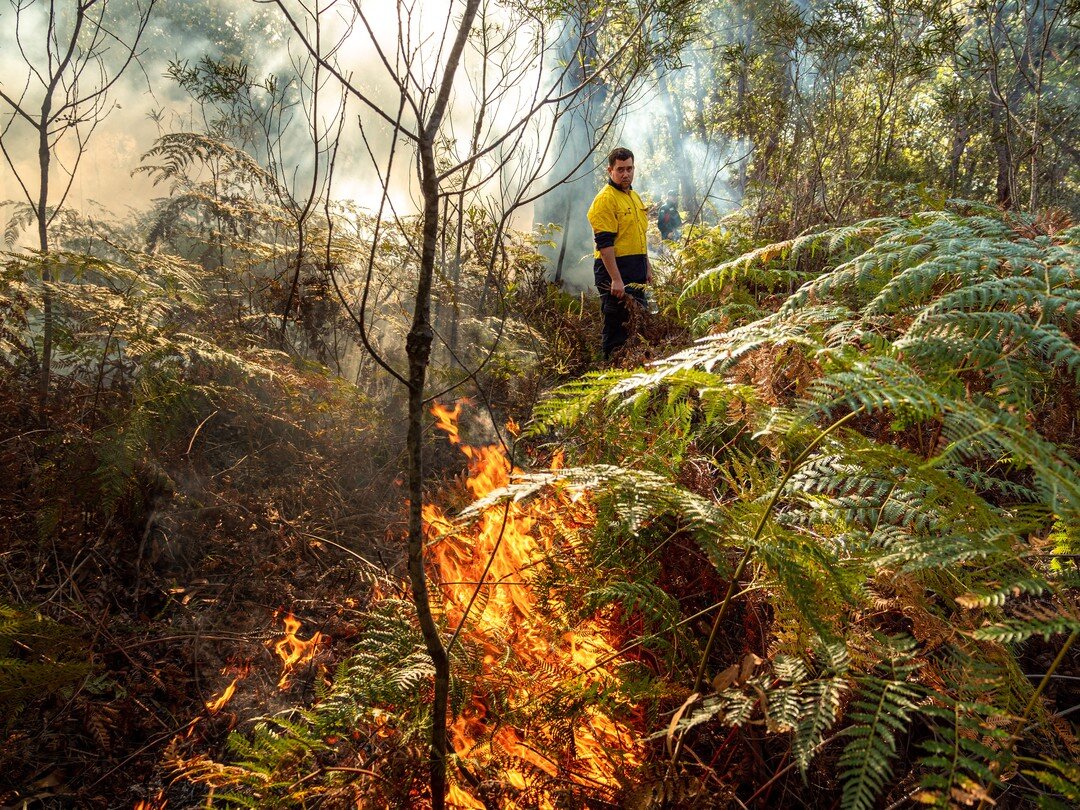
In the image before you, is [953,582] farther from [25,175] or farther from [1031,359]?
[25,175]

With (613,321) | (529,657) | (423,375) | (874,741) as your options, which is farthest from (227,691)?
(613,321)

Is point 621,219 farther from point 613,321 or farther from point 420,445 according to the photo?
point 420,445

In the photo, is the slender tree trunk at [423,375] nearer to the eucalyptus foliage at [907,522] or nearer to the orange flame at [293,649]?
the eucalyptus foliage at [907,522]

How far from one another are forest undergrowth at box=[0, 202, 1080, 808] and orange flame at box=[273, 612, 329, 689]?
2 centimetres

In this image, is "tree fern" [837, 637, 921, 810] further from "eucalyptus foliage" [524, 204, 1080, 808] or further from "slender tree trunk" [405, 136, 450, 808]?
"slender tree trunk" [405, 136, 450, 808]

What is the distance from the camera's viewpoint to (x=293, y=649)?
262 cm

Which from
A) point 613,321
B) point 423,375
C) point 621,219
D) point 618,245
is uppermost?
point 621,219

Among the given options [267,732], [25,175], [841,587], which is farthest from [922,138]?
[25,175]

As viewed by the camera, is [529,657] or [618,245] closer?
[529,657]

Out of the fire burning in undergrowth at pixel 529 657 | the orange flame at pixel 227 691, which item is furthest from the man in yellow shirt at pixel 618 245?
the orange flame at pixel 227 691

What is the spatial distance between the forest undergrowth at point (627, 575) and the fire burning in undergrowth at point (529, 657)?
0.01 m

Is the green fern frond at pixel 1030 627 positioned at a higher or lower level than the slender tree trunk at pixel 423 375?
lower

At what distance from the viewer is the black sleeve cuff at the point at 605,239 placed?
5.35 m

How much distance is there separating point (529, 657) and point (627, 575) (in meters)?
0.41
